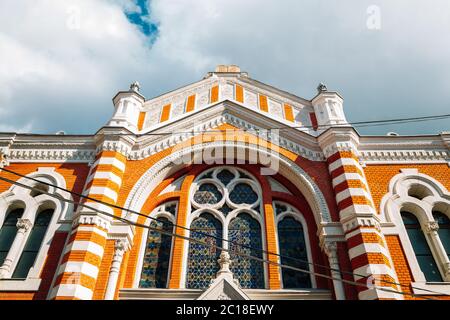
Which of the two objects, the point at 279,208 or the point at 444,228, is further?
the point at 279,208

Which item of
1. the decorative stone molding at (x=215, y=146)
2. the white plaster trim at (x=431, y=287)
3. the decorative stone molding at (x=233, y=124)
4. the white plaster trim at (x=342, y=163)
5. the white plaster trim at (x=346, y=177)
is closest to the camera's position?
the white plaster trim at (x=431, y=287)

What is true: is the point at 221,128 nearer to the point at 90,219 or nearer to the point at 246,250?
the point at 246,250

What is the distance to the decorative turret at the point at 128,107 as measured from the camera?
1113 centimetres

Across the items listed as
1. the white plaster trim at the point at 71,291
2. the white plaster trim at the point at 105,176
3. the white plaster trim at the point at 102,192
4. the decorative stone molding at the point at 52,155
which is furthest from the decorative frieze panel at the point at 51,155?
the white plaster trim at the point at 71,291

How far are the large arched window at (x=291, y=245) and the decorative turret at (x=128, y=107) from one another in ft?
16.2

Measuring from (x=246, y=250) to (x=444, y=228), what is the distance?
4954 millimetres

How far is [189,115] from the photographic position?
11422mm

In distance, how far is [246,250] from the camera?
9.13 meters

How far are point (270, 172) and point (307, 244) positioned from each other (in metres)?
2.30

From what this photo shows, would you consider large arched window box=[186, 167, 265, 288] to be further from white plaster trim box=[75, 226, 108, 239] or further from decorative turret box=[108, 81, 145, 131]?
decorative turret box=[108, 81, 145, 131]

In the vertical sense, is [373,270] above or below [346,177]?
below

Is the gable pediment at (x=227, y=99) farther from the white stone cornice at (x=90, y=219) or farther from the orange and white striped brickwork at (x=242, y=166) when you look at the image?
the white stone cornice at (x=90, y=219)

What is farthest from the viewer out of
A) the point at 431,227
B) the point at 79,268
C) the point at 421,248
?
the point at 431,227

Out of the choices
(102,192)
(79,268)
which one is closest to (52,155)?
(102,192)
